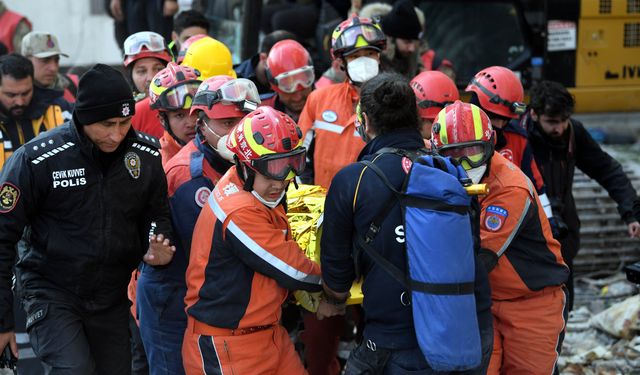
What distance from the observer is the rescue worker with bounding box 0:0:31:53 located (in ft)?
33.8

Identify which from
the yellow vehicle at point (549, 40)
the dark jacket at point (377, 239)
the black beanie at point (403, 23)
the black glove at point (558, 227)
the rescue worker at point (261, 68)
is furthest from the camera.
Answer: the yellow vehicle at point (549, 40)

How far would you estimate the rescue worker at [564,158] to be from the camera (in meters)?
6.41

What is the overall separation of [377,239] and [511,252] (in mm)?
→ 1050

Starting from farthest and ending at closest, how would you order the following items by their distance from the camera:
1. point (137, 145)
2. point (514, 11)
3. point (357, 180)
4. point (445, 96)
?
point (514, 11)
point (445, 96)
point (137, 145)
point (357, 180)

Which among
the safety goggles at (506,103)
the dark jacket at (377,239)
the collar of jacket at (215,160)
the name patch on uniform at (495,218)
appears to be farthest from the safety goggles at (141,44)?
the name patch on uniform at (495,218)

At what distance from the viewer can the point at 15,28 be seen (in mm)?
10375

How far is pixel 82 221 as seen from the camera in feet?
15.1

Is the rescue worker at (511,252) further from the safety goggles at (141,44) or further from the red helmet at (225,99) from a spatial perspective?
the safety goggles at (141,44)

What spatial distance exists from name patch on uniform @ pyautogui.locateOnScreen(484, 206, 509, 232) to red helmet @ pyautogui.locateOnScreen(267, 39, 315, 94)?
2.45 meters

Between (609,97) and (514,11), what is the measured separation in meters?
1.44

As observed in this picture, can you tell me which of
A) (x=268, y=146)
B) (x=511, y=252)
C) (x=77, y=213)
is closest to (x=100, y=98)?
(x=77, y=213)

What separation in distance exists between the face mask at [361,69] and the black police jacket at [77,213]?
194 cm

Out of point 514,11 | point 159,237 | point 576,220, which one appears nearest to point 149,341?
point 159,237

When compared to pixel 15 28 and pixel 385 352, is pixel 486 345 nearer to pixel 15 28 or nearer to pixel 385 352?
pixel 385 352
